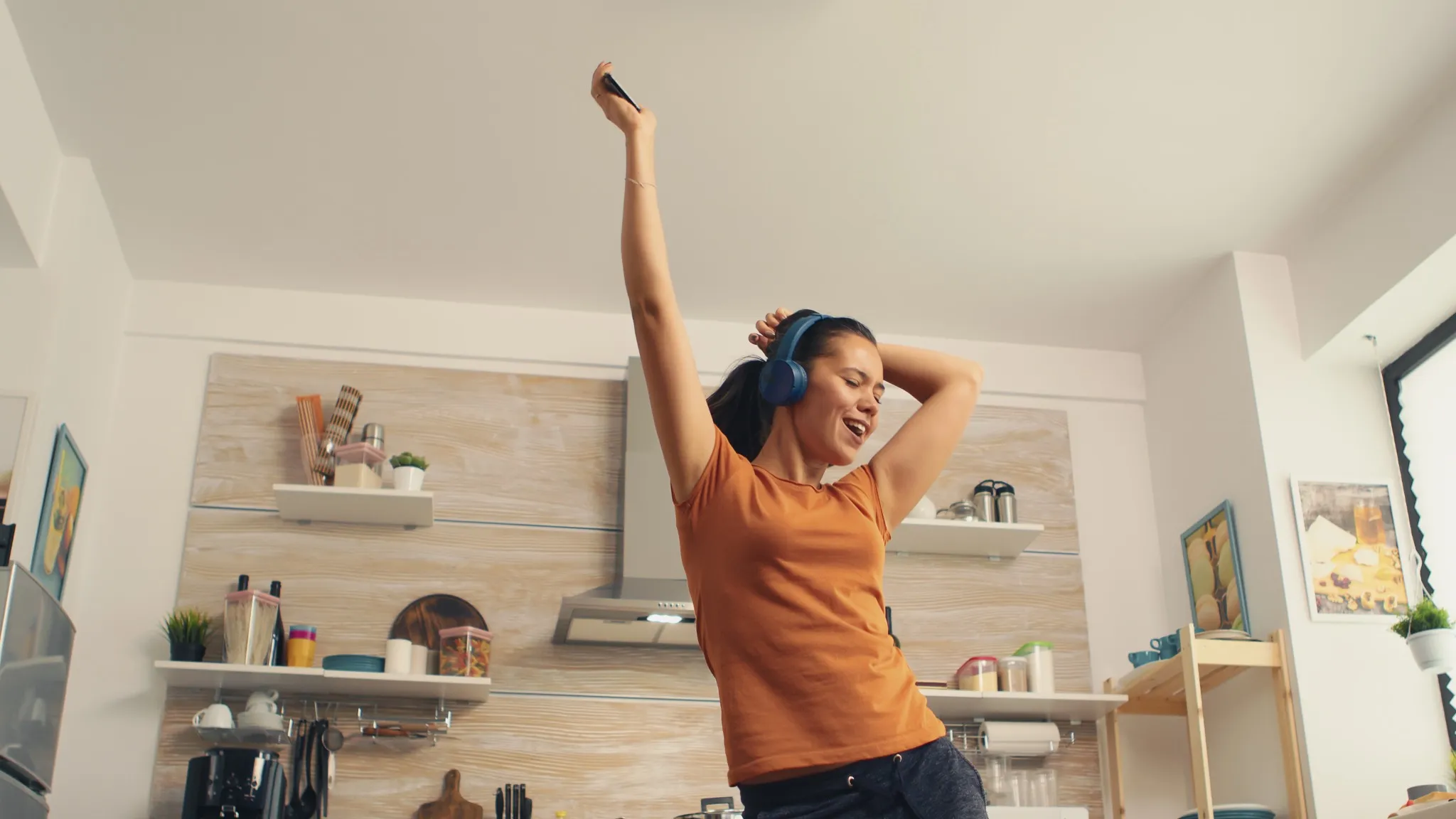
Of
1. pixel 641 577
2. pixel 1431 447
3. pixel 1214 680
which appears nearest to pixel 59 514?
pixel 641 577

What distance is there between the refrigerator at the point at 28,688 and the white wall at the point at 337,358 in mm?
854

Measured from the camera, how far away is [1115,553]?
13.3ft

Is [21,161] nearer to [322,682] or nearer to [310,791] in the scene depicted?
[322,682]

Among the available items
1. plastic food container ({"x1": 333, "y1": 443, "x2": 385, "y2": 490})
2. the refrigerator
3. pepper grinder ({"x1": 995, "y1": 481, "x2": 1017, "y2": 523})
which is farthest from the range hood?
the refrigerator

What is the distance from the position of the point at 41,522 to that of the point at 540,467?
4.39 ft

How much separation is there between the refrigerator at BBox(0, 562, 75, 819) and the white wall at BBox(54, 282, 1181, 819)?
0.85 meters

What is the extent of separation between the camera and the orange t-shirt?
3.55 ft

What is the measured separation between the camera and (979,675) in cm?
352

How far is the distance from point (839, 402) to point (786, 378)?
6 cm

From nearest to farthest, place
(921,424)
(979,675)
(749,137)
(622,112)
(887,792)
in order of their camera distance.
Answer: (887,792) → (622,112) → (921,424) → (749,137) → (979,675)

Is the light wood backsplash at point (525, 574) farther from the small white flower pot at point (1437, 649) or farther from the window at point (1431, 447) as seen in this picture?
the small white flower pot at point (1437, 649)

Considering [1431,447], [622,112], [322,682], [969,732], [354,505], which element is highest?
[1431,447]

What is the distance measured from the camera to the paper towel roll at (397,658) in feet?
11.0

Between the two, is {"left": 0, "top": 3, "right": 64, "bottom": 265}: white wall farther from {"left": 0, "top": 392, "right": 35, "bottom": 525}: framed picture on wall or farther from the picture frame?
the picture frame
